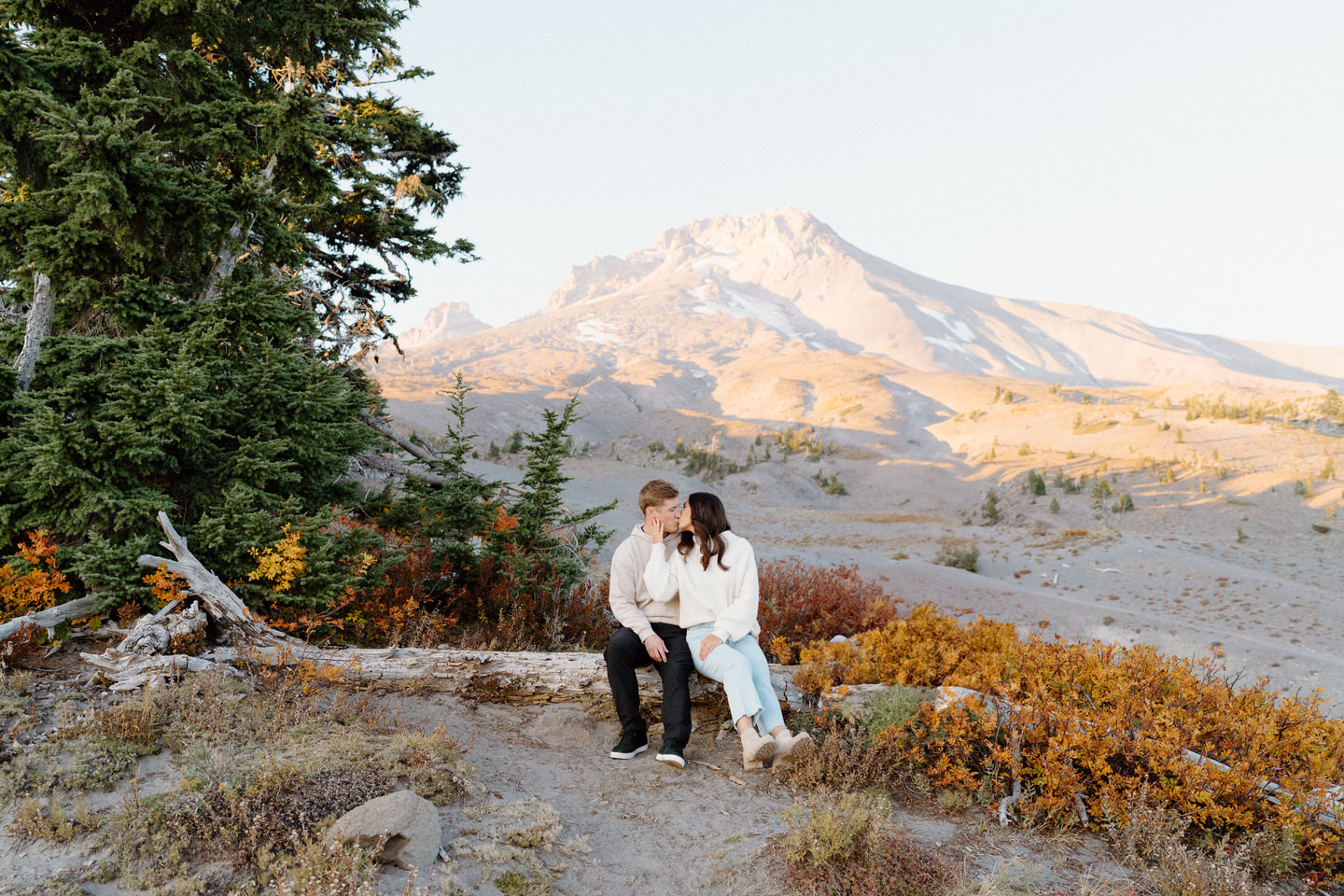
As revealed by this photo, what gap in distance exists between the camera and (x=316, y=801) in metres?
3.25

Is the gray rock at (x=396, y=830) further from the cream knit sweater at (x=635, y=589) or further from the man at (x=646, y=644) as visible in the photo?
the cream knit sweater at (x=635, y=589)

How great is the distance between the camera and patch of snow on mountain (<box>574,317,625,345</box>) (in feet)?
309

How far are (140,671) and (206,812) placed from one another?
1.74 metres

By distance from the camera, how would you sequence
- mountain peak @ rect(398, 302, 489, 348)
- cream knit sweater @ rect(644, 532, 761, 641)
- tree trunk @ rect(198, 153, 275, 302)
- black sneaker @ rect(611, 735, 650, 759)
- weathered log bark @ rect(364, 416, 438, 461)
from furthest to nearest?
mountain peak @ rect(398, 302, 489, 348) < weathered log bark @ rect(364, 416, 438, 461) < tree trunk @ rect(198, 153, 275, 302) < cream knit sweater @ rect(644, 532, 761, 641) < black sneaker @ rect(611, 735, 650, 759)

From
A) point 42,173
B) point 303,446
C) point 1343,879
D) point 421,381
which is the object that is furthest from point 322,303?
point 421,381

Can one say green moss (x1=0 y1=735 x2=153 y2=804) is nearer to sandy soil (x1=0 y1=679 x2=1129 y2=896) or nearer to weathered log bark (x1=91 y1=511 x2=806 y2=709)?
sandy soil (x1=0 y1=679 x2=1129 y2=896)

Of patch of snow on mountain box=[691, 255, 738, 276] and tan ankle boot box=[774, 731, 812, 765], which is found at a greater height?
patch of snow on mountain box=[691, 255, 738, 276]

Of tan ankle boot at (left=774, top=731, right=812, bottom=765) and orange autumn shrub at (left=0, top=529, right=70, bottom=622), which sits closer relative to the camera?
tan ankle boot at (left=774, top=731, right=812, bottom=765)

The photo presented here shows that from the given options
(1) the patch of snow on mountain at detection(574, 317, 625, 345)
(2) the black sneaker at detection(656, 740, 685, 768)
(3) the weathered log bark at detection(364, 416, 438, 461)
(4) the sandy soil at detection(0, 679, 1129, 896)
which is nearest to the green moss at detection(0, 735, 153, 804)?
(4) the sandy soil at detection(0, 679, 1129, 896)

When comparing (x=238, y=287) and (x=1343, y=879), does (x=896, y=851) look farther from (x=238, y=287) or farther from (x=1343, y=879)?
(x=238, y=287)

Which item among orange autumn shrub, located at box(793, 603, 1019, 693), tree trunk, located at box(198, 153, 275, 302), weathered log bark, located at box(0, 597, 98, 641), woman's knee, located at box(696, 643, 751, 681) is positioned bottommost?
orange autumn shrub, located at box(793, 603, 1019, 693)

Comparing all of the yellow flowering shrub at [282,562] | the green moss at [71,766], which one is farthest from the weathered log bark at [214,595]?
the green moss at [71,766]

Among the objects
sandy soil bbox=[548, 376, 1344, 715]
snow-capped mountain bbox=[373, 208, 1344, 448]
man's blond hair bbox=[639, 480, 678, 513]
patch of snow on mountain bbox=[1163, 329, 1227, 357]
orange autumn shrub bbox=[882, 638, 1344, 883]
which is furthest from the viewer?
patch of snow on mountain bbox=[1163, 329, 1227, 357]

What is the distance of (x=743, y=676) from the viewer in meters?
4.38
